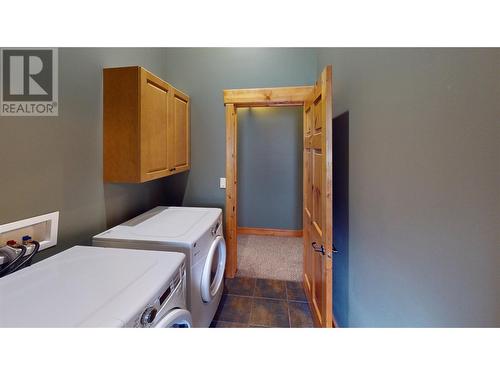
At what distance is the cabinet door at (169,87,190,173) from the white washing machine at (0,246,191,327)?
3.52 ft

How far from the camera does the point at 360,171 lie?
1388 millimetres

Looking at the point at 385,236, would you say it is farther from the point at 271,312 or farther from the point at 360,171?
the point at 271,312

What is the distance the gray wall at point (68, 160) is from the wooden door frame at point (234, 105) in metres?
1.03

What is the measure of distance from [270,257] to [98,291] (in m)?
2.53

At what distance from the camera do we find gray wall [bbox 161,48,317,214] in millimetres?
2502

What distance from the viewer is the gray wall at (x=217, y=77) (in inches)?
98.5

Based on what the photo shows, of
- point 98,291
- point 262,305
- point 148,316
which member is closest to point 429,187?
point 148,316

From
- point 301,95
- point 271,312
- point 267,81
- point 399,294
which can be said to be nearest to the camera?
point 399,294

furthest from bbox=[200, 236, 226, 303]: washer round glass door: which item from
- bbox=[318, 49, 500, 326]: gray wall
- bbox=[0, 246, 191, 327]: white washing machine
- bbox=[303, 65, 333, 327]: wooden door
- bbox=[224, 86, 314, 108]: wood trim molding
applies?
bbox=[224, 86, 314, 108]: wood trim molding

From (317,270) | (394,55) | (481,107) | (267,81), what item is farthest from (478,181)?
(267,81)

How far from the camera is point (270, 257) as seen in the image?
3.14 meters

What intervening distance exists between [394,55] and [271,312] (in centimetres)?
207

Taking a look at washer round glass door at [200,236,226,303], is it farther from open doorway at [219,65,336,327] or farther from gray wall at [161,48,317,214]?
gray wall at [161,48,317,214]
